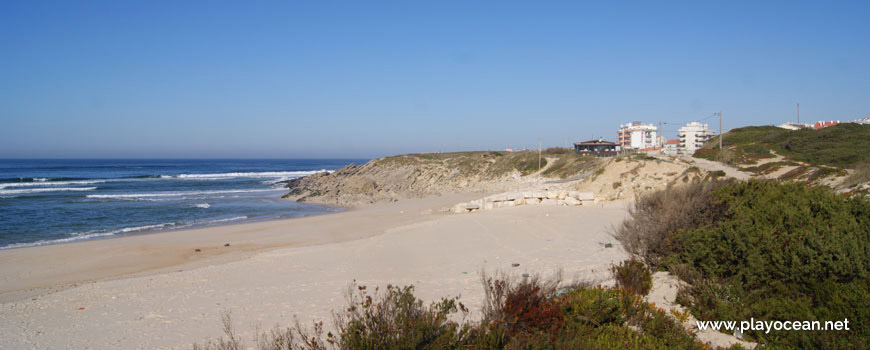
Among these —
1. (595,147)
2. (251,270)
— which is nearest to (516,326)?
(251,270)

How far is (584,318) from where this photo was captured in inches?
183

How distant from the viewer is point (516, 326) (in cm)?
427

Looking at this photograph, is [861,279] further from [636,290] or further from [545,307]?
[545,307]

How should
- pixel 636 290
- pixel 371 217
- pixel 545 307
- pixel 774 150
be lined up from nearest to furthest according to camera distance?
1. pixel 545 307
2. pixel 636 290
3. pixel 371 217
4. pixel 774 150

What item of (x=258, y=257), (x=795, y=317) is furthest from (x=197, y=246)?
(x=795, y=317)

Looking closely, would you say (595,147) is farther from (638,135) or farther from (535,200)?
(638,135)

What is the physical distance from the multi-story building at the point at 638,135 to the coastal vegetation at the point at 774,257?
90.4 m

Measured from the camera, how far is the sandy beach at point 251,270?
21.6ft

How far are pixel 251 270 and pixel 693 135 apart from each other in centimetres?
8855

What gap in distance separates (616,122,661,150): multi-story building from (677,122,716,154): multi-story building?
21.5ft

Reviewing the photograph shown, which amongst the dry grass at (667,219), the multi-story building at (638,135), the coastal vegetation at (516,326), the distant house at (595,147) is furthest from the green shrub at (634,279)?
the multi-story building at (638,135)

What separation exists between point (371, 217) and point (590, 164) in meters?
18.8

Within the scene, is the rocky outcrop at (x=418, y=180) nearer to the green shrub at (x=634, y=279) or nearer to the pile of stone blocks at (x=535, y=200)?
the pile of stone blocks at (x=535, y=200)

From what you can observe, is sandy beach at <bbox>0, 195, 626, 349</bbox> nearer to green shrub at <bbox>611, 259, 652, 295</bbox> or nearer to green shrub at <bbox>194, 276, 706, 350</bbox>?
green shrub at <bbox>611, 259, 652, 295</bbox>
